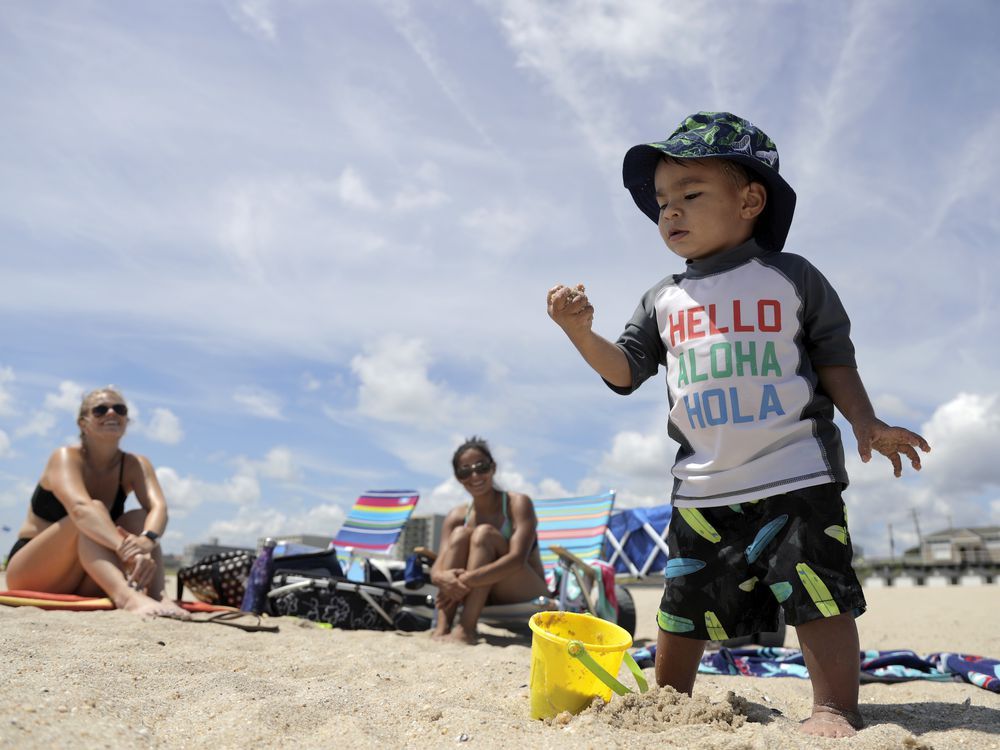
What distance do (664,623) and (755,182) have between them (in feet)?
4.46

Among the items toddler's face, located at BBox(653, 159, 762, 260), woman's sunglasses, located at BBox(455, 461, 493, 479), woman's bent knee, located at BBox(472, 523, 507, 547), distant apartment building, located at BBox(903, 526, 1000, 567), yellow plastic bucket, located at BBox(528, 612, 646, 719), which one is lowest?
yellow plastic bucket, located at BBox(528, 612, 646, 719)

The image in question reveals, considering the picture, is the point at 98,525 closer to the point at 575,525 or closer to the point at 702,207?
the point at 702,207

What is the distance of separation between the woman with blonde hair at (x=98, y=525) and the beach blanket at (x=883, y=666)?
8.57 ft

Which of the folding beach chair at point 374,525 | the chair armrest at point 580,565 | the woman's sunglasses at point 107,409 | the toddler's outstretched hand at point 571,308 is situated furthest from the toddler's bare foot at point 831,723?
the folding beach chair at point 374,525

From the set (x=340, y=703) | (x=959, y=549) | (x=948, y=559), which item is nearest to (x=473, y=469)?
(x=340, y=703)

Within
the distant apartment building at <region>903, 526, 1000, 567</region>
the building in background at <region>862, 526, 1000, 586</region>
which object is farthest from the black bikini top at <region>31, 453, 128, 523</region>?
the distant apartment building at <region>903, 526, 1000, 567</region>

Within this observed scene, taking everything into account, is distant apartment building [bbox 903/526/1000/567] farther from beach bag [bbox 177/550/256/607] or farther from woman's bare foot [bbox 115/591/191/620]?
woman's bare foot [bbox 115/591/191/620]

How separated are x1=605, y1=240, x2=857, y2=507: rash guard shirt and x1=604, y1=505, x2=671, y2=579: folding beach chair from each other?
738 centimetres

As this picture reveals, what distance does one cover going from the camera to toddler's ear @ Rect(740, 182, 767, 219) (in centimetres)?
223

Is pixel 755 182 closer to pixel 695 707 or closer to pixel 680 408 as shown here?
pixel 680 408

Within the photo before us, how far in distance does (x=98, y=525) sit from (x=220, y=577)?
1300 mm

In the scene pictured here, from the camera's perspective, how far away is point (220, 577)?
5.10 meters

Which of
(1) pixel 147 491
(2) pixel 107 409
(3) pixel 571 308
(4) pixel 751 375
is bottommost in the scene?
(1) pixel 147 491

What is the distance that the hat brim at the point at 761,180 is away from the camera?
2.18 meters
